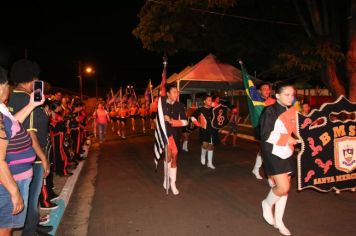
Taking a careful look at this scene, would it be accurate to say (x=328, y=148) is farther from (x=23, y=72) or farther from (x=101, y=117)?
(x=101, y=117)

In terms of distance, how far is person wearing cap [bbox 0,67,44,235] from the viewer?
9.50 feet

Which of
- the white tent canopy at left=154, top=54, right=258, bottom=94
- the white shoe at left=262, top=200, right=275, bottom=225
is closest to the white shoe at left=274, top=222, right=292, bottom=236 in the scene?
the white shoe at left=262, top=200, right=275, bottom=225

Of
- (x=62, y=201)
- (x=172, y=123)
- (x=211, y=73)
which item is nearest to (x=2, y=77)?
(x=62, y=201)

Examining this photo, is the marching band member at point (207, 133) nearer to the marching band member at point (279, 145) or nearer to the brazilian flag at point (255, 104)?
the brazilian flag at point (255, 104)

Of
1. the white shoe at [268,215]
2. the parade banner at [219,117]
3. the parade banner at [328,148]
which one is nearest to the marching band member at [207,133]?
the parade banner at [219,117]

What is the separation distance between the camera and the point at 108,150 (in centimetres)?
1380

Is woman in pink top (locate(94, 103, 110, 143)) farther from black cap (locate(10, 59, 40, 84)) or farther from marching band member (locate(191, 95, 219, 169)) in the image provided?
black cap (locate(10, 59, 40, 84))

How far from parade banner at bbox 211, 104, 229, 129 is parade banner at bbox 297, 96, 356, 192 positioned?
4396 mm

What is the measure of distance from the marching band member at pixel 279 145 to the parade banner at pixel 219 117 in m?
5.18

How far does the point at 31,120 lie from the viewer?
409 centimetres

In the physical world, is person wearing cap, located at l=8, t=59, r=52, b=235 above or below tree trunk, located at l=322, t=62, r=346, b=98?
below

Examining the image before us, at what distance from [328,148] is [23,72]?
4582 mm

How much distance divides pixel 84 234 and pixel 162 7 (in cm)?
1232

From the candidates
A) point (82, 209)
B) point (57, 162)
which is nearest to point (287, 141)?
point (82, 209)
